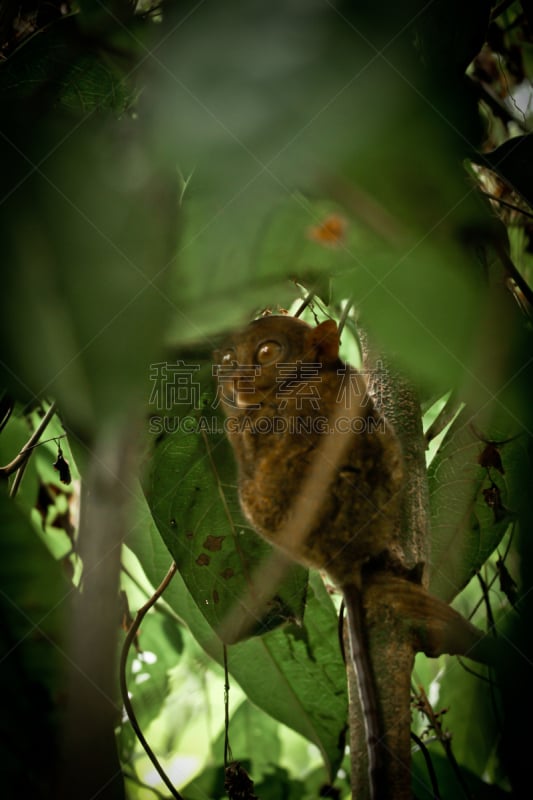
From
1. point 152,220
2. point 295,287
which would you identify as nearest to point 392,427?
point 295,287

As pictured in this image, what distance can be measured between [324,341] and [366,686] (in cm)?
41

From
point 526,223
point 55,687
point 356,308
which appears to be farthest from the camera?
point 526,223

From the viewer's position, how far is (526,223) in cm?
116

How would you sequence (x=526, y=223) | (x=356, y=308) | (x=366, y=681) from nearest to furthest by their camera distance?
1. (x=366, y=681)
2. (x=356, y=308)
3. (x=526, y=223)

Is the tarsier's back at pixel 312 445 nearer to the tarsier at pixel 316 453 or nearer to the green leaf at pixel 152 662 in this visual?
the tarsier at pixel 316 453

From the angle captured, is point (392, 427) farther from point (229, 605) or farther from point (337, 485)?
point (229, 605)

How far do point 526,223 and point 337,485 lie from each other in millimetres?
606

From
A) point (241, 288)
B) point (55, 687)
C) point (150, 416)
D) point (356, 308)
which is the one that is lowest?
point (55, 687)

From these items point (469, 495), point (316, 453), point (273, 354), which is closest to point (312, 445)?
point (316, 453)

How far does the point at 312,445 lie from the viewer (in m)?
0.86

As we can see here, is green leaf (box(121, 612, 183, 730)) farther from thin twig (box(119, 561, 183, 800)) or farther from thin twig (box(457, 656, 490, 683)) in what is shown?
thin twig (box(457, 656, 490, 683))

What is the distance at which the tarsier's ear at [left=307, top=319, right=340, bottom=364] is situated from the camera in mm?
880

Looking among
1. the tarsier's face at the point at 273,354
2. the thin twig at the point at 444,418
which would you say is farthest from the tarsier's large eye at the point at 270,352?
the thin twig at the point at 444,418

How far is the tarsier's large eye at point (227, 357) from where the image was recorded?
0.91 meters
